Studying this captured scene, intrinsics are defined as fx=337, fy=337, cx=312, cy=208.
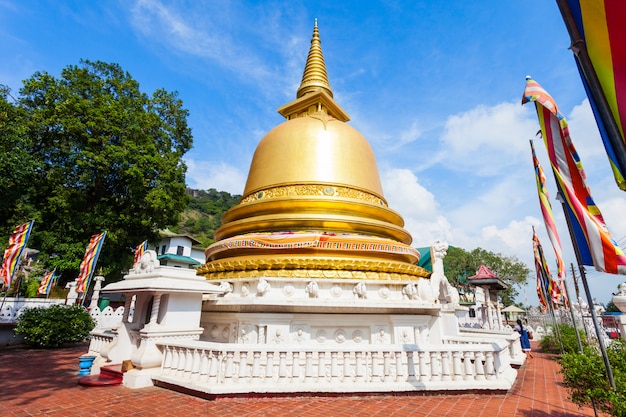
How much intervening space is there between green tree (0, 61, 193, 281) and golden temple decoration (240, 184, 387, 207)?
12.9 m

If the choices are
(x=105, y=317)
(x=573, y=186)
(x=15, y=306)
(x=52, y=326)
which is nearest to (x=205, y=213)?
(x=105, y=317)

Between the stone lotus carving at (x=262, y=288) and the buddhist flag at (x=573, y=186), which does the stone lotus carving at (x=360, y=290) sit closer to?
the stone lotus carving at (x=262, y=288)

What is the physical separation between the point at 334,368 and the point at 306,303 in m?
2.09

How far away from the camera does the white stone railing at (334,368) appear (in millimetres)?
6473

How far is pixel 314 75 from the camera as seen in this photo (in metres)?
19.0

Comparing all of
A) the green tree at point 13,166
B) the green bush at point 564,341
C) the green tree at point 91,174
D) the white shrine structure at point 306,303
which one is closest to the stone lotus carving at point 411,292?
the white shrine structure at point 306,303

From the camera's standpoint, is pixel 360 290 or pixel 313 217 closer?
pixel 360 290

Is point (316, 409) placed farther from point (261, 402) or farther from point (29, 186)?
point (29, 186)

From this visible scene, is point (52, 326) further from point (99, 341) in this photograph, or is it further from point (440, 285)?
point (440, 285)

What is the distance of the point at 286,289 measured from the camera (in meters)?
8.99

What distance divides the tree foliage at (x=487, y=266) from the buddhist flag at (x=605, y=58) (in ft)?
158

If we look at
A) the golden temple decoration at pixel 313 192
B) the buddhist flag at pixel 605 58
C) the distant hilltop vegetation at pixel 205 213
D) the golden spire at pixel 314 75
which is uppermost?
the distant hilltop vegetation at pixel 205 213

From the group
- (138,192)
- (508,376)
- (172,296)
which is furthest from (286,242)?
(138,192)

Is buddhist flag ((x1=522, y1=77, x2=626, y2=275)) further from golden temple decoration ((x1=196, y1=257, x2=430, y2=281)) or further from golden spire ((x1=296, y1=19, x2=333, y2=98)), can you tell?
golden spire ((x1=296, y1=19, x2=333, y2=98))
